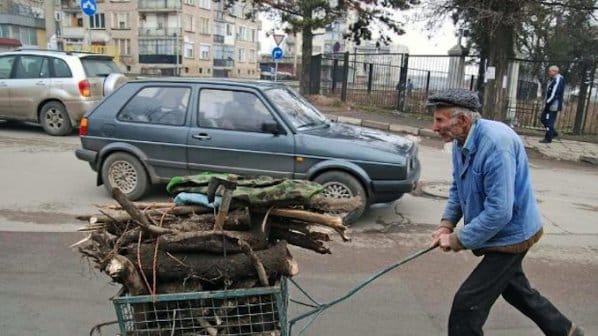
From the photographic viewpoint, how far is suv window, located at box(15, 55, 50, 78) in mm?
11562

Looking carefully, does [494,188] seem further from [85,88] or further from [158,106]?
[85,88]

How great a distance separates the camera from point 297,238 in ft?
8.66

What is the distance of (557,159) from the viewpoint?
1188 cm

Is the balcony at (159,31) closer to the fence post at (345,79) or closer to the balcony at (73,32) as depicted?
the balcony at (73,32)

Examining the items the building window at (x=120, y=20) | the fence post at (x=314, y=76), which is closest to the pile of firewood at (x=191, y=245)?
the fence post at (x=314, y=76)

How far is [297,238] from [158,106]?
14.5ft

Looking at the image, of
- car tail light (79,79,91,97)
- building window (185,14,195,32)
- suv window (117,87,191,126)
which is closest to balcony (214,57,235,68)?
building window (185,14,195,32)

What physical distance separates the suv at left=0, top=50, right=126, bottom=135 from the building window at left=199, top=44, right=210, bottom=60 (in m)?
63.5

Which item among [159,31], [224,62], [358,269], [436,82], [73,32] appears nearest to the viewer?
[358,269]

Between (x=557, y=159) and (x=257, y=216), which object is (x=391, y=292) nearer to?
(x=257, y=216)

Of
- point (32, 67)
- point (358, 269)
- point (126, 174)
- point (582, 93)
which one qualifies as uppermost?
point (32, 67)

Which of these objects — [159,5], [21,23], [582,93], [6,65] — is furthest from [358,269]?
[21,23]

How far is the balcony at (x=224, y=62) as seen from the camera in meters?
78.8

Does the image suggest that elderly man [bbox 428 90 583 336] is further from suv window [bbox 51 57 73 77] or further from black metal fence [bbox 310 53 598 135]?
black metal fence [bbox 310 53 598 135]
